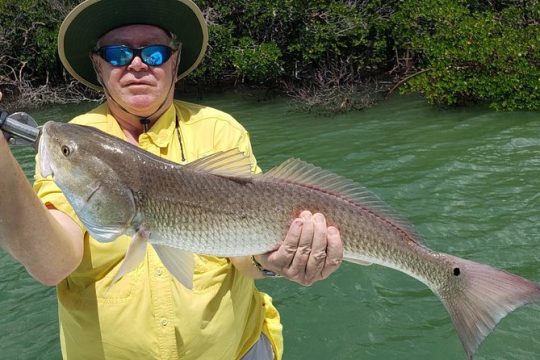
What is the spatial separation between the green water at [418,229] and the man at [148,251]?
1965mm

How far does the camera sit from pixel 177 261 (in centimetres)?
222

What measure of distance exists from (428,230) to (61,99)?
14.5 metres

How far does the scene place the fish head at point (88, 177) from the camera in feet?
6.94

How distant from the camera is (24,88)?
18203mm

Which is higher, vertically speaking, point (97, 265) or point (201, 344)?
point (97, 265)

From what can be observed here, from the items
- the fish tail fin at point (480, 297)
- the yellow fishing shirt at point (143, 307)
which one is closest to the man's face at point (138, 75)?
the yellow fishing shirt at point (143, 307)

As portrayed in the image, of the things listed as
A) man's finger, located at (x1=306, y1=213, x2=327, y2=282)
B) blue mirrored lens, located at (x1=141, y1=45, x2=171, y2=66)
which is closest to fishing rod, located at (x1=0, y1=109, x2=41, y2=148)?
blue mirrored lens, located at (x1=141, y1=45, x2=171, y2=66)

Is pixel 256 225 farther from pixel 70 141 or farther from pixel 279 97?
pixel 279 97

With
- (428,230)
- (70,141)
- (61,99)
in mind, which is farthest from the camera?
(61,99)

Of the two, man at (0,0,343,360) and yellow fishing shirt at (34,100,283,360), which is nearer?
man at (0,0,343,360)

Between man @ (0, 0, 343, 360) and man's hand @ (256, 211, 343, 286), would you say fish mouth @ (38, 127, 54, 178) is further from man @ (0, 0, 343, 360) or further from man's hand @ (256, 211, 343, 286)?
man's hand @ (256, 211, 343, 286)

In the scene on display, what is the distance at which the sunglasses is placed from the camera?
8.67 feet

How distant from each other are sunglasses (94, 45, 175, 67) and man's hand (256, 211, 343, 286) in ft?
3.59

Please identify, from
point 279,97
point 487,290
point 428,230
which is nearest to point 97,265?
point 487,290
